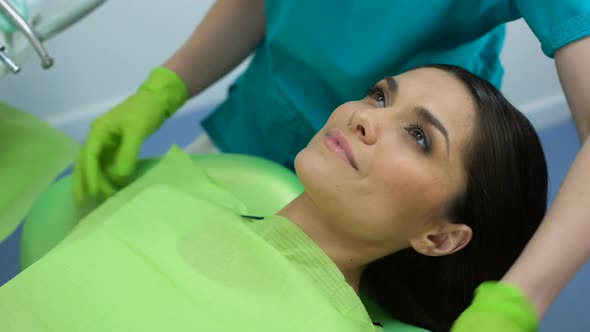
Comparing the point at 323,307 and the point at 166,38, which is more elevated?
the point at 166,38

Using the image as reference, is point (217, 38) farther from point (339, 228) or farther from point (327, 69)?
point (339, 228)

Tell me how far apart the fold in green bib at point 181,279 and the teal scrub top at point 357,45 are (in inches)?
10.3

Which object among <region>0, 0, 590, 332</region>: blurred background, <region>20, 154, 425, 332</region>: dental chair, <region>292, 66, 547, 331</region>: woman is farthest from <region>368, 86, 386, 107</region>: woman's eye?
<region>0, 0, 590, 332</region>: blurred background

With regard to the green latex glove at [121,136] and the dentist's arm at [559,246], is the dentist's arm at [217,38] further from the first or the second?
the dentist's arm at [559,246]

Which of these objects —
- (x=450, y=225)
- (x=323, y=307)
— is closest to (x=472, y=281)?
(x=450, y=225)

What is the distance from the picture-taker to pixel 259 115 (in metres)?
1.26

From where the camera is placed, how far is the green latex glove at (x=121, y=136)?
1110mm

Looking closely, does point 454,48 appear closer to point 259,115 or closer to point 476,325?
point 259,115

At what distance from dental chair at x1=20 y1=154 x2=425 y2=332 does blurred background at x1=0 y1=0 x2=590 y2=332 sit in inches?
15.4

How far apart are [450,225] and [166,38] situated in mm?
1174

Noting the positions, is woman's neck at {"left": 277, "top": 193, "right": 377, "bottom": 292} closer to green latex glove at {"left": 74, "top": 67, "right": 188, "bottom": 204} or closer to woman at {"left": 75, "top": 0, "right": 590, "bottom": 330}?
woman at {"left": 75, "top": 0, "right": 590, "bottom": 330}

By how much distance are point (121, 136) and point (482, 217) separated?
2.03ft

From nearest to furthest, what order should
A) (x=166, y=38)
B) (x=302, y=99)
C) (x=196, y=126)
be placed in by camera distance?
1. (x=302, y=99)
2. (x=166, y=38)
3. (x=196, y=126)

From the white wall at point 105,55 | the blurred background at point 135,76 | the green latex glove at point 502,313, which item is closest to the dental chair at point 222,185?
the blurred background at point 135,76
